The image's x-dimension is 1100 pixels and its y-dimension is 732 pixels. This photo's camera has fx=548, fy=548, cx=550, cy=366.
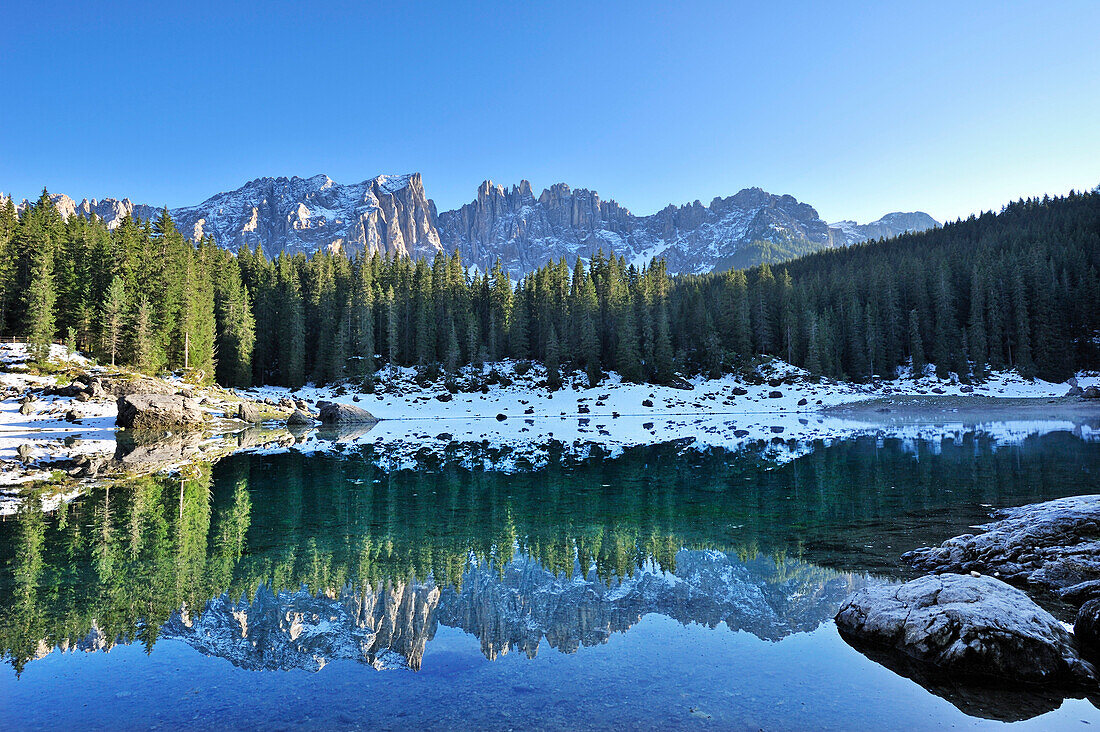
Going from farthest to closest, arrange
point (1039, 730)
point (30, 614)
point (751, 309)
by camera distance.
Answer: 1. point (751, 309)
2. point (30, 614)
3. point (1039, 730)

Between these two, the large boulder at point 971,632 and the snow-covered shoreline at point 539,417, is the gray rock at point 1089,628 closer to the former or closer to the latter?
the large boulder at point 971,632

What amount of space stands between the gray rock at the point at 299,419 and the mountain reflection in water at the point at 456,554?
30406mm

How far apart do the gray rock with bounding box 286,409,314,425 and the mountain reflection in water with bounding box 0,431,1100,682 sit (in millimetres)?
30406

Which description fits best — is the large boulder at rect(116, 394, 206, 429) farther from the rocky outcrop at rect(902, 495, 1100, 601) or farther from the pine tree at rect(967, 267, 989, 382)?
the pine tree at rect(967, 267, 989, 382)

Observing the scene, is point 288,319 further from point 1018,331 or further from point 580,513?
point 1018,331

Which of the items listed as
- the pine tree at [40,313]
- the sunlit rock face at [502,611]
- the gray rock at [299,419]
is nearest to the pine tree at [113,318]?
the pine tree at [40,313]

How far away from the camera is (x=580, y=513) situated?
1634 cm

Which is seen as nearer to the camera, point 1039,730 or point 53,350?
point 1039,730

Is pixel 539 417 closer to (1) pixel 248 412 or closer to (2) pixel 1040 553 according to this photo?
(1) pixel 248 412

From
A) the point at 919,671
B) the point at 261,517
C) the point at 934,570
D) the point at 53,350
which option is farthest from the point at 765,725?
the point at 53,350

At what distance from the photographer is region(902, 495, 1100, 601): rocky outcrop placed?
30.5 feet

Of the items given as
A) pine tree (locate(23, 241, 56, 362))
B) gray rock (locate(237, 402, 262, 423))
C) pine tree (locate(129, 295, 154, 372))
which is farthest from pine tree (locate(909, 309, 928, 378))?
pine tree (locate(23, 241, 56, 362))

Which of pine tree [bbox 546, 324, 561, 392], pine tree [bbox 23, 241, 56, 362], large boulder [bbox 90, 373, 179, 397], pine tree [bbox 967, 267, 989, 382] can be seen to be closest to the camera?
large boulder [bbox 90, 373, 179, 397]

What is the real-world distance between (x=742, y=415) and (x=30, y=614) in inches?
2274
